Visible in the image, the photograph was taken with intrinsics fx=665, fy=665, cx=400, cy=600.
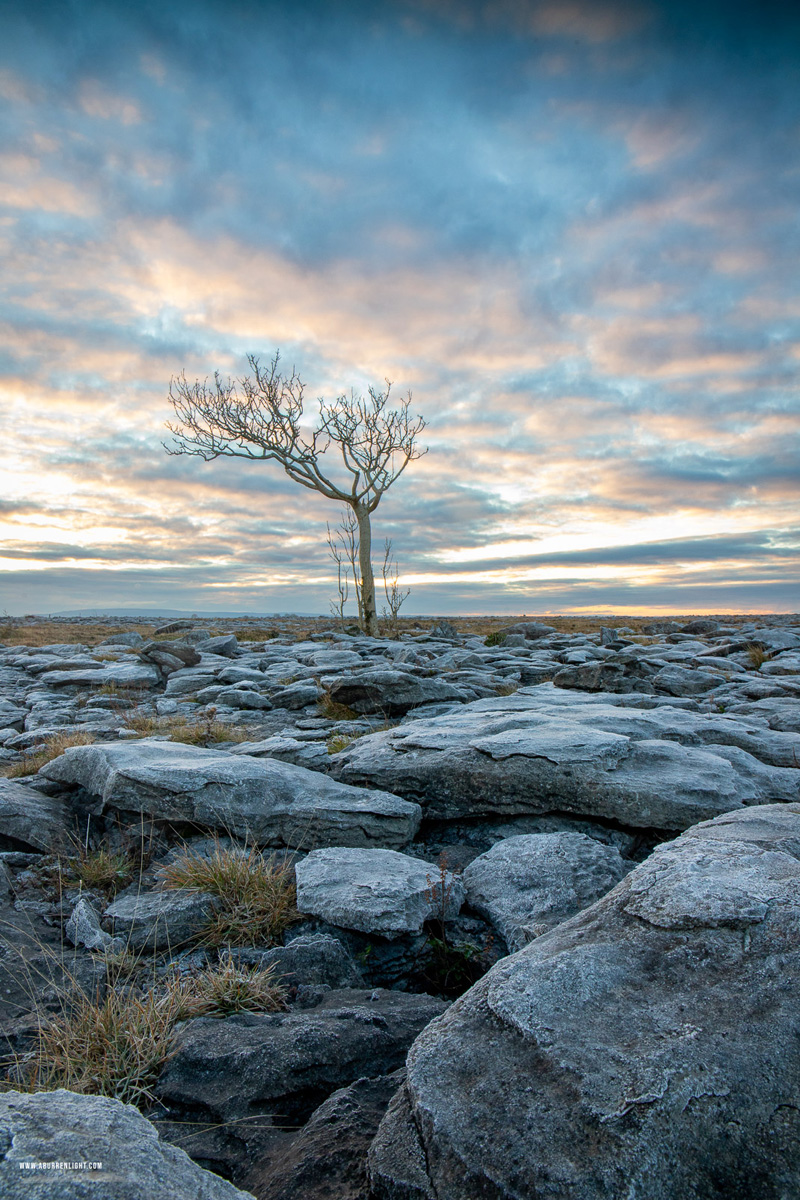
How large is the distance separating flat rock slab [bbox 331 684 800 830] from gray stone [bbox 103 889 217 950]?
67.0 inches

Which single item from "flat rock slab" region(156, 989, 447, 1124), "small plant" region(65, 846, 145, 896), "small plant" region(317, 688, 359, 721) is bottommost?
"small plant" region(65, 846, 145, 896)

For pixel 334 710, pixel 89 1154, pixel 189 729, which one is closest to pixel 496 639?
pixel 334 710

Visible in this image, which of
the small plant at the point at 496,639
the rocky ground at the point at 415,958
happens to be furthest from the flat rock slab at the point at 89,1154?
the small plant at the point at 496,639

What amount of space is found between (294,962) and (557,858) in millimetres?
1442

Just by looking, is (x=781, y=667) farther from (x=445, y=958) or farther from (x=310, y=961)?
(x=310, y=961)

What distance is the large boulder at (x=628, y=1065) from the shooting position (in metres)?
1.35

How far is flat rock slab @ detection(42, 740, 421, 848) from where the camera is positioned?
4211 millimetres

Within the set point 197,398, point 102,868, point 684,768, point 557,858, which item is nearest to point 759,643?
point 684,768

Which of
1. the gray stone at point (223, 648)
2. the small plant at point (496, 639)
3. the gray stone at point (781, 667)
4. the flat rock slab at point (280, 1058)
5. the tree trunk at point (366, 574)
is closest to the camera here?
the flat rock slab at point (280, 1058)

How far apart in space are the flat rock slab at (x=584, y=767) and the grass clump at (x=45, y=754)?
254cm

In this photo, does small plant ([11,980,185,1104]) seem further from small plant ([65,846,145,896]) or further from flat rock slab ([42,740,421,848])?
flat rock slab ([42,740,421,848])

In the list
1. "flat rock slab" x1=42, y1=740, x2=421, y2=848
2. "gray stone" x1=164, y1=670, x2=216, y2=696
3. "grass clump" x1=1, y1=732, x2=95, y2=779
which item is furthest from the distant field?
"flat rock slab" x1=42, y1=740, x2=421, y2=848

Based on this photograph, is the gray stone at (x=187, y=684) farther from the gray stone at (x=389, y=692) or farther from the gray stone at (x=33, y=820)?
the gray stone at (x=33, y=820)

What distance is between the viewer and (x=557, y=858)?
137 inches
